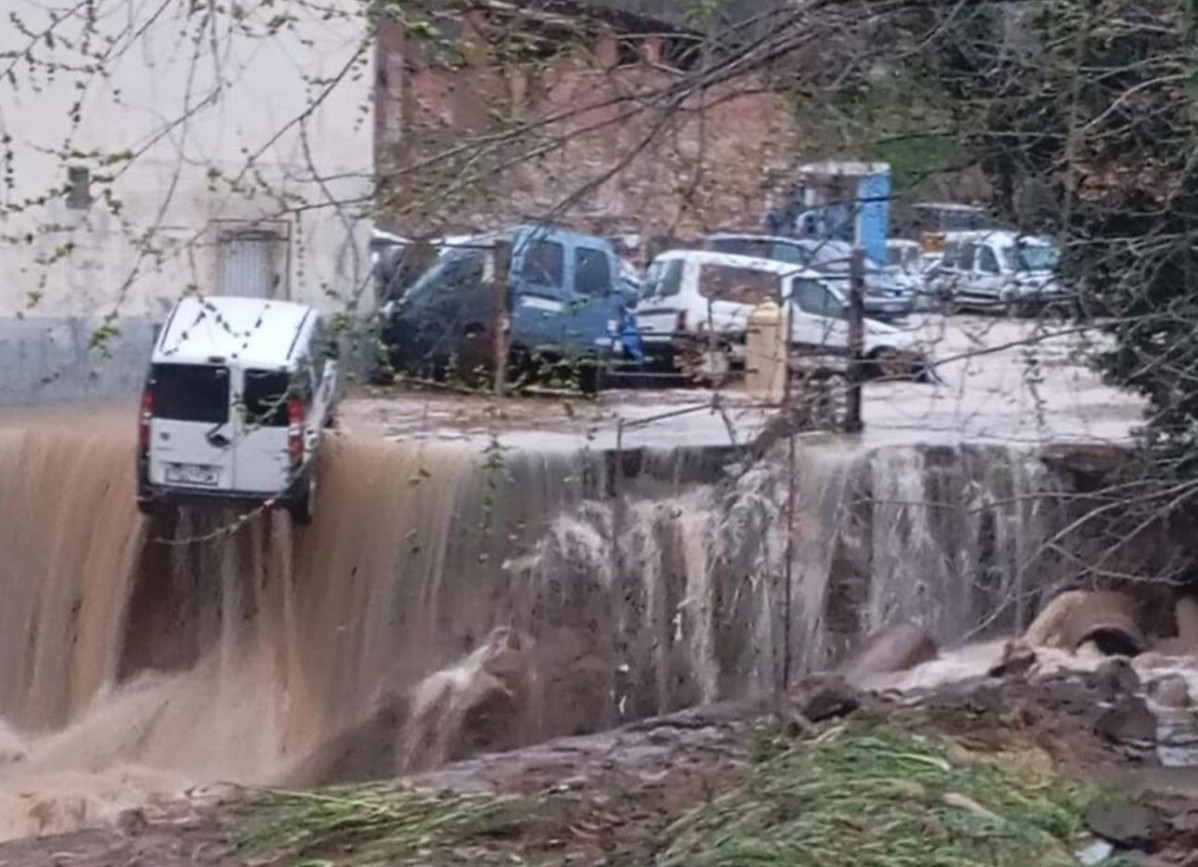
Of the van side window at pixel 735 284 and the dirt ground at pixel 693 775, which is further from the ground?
the van side window at pixel 735 284

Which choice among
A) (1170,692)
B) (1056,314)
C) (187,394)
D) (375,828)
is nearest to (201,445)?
(187,394)

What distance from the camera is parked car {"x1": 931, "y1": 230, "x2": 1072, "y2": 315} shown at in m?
9.30

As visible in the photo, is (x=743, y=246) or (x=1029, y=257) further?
(x=743, y=246)

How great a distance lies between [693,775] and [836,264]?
3235 mm

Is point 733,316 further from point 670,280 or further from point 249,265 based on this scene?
point 670,280

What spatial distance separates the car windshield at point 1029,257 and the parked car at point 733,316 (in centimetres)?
56

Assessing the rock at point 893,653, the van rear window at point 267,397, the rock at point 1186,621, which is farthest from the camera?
the rock at point 1186,621

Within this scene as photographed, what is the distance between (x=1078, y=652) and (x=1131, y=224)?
273 centimetres

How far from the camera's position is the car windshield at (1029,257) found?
982 cm

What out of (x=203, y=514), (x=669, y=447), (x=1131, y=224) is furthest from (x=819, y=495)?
(x=1131, y=224)

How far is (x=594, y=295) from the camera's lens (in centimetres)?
1002

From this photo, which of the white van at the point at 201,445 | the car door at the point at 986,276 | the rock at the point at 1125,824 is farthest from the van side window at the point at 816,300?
the rock at the point at 1125,824

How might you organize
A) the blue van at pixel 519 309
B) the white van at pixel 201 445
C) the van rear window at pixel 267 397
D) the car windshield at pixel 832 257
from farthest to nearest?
the white van at pixel 201 445, the car windshield at pixel 832 257, the blue van at pixel 519 309, the van rear window at pixel 267 397

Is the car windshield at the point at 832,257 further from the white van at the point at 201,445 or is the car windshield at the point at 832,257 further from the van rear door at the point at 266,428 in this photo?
the white van at the point at 201,445
